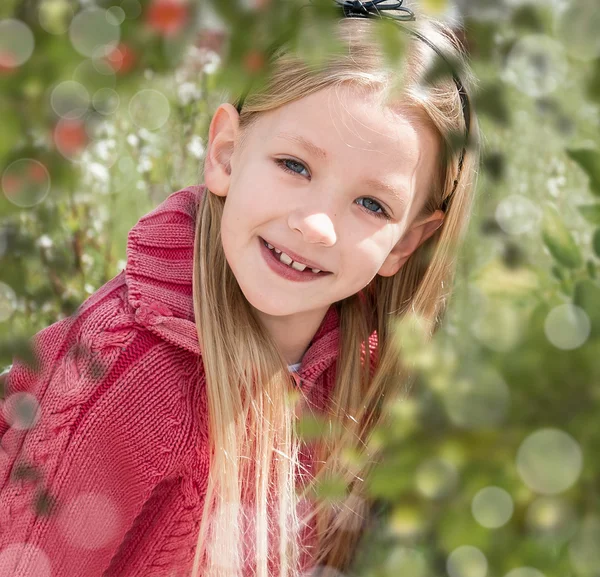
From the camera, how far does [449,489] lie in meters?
0.67

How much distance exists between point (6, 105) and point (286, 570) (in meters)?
1.48

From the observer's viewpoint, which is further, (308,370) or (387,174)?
(308,370)

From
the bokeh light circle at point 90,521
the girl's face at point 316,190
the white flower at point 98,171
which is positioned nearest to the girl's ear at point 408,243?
the girl's face at point 316,190

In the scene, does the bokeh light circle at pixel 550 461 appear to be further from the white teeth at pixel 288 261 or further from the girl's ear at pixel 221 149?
the girl's ear at pixel 221 149

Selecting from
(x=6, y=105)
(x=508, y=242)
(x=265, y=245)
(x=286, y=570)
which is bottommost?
(x=286, y=570)

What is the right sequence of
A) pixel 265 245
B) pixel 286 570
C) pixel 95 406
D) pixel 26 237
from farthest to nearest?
pixel 286 570
pixel 265 245
pixel 95 406
pixel 26 237

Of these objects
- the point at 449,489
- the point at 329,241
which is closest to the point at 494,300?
the point at 449,489

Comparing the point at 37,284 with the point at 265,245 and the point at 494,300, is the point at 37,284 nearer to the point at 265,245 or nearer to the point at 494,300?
the point at 494,300

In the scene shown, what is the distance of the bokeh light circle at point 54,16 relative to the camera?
27.2 inches

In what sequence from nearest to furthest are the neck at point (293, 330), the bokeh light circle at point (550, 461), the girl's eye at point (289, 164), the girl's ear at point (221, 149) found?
the bokeh light circle at point (550, 461)
the girl's eye at point (289, 164)
the girl's ear at point (221, 149)
the neck at point (293, 330)

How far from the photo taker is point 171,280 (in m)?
1.87

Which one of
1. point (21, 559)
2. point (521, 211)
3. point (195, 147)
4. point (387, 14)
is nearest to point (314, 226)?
point (387, 14)

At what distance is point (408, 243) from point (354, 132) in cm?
41

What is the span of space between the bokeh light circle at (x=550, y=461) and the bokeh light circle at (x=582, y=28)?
0.98 feet
